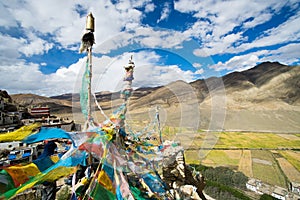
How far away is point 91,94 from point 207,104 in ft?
11.2

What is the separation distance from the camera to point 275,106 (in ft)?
A: 217

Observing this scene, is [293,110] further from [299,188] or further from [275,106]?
[299,188]

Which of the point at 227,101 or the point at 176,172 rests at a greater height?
the point at 227,101

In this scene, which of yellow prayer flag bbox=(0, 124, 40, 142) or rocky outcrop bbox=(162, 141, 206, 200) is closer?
yellow prayer flag bbox=(0, 124, 40, 142)

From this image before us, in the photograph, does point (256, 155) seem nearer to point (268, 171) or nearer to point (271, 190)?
point (268, 171)

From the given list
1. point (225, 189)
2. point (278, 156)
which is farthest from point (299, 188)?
point (278, 156)

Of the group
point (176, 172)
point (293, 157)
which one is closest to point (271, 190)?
point (293, 157)

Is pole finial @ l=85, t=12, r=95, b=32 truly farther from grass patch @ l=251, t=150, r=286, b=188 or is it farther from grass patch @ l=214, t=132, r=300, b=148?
grass patch @ l=214, t=132, r=300, b=148

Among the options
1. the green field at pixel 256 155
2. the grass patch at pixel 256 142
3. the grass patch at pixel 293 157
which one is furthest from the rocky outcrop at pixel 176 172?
the grass patch at pixel 256 142

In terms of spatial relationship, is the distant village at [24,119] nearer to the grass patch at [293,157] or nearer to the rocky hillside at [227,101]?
the rocky hillside at [227,101]

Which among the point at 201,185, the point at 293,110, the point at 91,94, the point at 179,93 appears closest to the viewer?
the point at 91,94

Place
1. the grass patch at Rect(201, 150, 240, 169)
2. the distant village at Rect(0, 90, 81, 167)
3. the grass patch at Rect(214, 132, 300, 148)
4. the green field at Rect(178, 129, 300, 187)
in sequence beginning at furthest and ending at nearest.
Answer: the grass patch at Rect(214, 132, 300, 148) < the grass patch at Rect(201, 150, 240, 169) < the green field at Rect(178, 129, 300, 187) < the distant village at Rect(0, 90, 81, 167)

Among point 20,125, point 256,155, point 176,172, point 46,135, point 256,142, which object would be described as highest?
point 46,135

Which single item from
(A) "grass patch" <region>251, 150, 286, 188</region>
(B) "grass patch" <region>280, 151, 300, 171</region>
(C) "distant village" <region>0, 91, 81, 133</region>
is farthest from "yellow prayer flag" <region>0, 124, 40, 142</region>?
(B) "grass patch" <region>280, 151, 300, 171</region>
